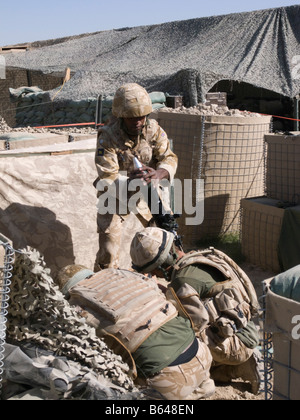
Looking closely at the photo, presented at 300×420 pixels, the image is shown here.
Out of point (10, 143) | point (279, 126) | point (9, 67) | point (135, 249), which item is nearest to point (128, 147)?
point (135, 249)

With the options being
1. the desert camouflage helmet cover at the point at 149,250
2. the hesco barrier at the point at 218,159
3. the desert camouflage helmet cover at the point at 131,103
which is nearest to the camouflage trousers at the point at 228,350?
the desert camouflage helmet cover at the point at 149,250

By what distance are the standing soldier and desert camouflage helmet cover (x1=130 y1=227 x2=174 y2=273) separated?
3.15 feet

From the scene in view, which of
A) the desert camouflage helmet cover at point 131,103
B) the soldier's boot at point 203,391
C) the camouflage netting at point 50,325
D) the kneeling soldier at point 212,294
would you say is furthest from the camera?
the desert camouflage helmet cover at point 131,103

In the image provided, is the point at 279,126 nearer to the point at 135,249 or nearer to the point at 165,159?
the point at 165,159

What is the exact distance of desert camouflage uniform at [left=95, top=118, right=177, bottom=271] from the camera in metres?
4.33

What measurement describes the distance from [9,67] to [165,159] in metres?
13.7

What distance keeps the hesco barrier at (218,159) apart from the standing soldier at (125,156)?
Answer: 1.85m

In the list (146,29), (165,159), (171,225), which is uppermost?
(146,29)

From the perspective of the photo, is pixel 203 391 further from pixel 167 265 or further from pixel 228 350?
pixel 167 265

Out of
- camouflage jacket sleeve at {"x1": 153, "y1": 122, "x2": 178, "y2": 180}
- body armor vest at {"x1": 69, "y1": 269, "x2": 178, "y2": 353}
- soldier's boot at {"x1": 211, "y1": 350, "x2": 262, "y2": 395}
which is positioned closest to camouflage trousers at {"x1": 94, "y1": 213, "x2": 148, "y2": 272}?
camouflage jacket sleeve at {"x1": 153, "y1": 122, "x2": 178, "y2": 180}

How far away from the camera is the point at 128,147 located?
4.47 m

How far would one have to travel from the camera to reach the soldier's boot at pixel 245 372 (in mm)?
3385

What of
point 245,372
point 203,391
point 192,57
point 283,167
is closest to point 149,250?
point 203,391

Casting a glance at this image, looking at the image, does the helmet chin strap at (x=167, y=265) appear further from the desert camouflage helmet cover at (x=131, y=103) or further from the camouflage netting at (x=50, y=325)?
the desert camouflage helmet cover at (x=131, y=103)
